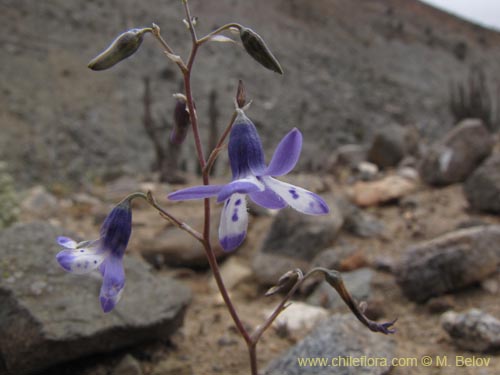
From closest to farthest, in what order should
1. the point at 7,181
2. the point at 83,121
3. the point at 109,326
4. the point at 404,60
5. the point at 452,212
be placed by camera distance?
the point at 109,326, the point at 452,212, the point at 7,181, the point at 83,121, the point at 404,60

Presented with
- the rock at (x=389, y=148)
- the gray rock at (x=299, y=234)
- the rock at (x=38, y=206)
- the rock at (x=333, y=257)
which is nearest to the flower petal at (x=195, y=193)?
the rock at (x=333, y=257)

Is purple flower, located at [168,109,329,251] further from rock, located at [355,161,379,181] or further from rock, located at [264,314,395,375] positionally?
→ rock, located at [355,161,379,181]

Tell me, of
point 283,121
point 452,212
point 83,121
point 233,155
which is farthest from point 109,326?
point 283,121

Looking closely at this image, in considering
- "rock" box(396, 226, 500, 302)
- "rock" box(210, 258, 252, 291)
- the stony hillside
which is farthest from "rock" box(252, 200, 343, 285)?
the stony hillside

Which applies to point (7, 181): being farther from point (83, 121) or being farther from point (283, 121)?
point (283, 121)

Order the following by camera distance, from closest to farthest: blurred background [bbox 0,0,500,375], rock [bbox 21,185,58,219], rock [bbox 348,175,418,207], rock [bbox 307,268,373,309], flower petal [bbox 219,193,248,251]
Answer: flower petal [bbox 219,193,248,251]
blurred background [bbox 0,0,500,375]
rock [bbox 307,268,373,309]
rock [bbox 348,175,418,207]
rock [bbox 21,185,58,219]

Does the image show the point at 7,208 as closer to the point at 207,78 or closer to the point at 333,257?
the point at 333,257
